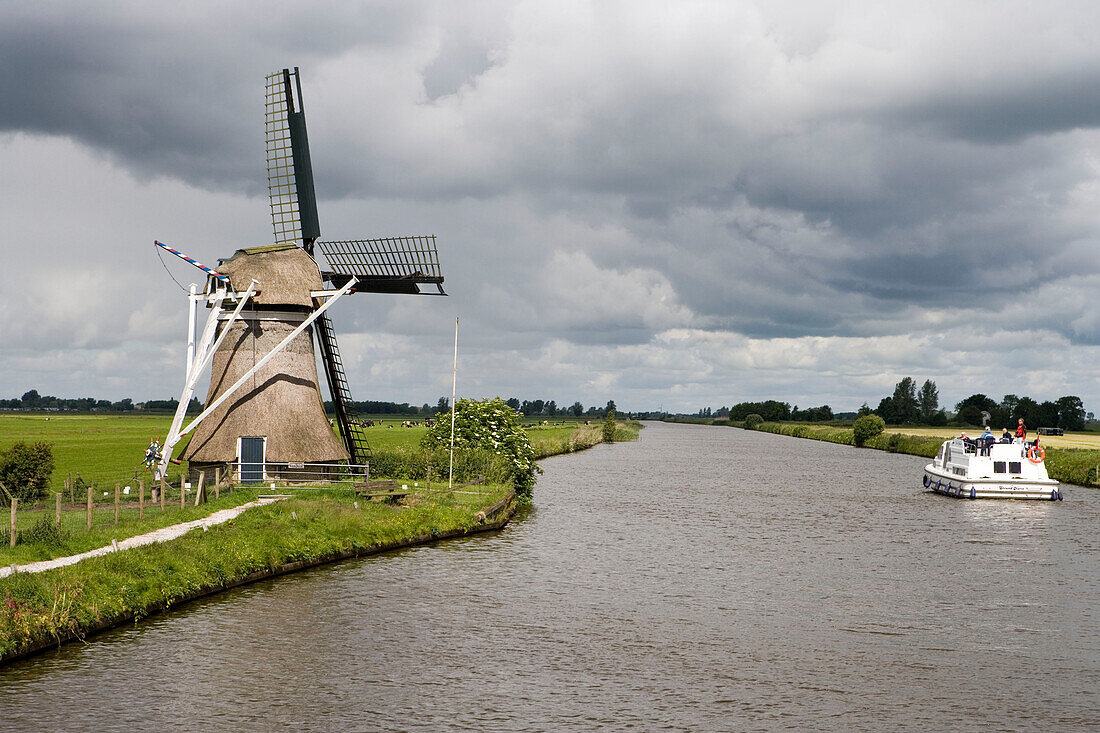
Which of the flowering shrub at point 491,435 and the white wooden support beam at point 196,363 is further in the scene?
the flowering shrub at point 491,435

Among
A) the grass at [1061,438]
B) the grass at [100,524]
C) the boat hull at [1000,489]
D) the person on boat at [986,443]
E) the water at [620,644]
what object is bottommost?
the water at [620,644]

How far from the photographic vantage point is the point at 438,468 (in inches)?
1758

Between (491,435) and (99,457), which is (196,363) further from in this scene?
(99,457)

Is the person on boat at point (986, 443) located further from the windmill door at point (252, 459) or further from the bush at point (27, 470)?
the bush at point (27, 470)

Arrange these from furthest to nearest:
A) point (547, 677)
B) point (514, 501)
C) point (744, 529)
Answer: point (514, 501) → point (744, 529) → point (547, 677)

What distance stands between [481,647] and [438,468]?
25527mm

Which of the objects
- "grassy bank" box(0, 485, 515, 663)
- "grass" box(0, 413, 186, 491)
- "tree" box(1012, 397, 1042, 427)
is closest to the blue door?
→ "grassy bank" box(0, 485, 515, 663)

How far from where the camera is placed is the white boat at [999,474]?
175 ft

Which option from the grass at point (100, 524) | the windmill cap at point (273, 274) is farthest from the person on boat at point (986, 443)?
the grass at point (100, 524)

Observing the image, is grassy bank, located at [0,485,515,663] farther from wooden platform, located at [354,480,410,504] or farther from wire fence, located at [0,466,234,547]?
wire fence, located at [0,466,234,547]

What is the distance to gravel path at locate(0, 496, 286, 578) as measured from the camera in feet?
66.4

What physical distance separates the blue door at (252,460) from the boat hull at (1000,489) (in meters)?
40.2

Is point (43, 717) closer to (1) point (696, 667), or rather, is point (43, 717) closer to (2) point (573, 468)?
(1) point (696, 667)

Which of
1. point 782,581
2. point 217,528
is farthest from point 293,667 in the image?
point 782,581
